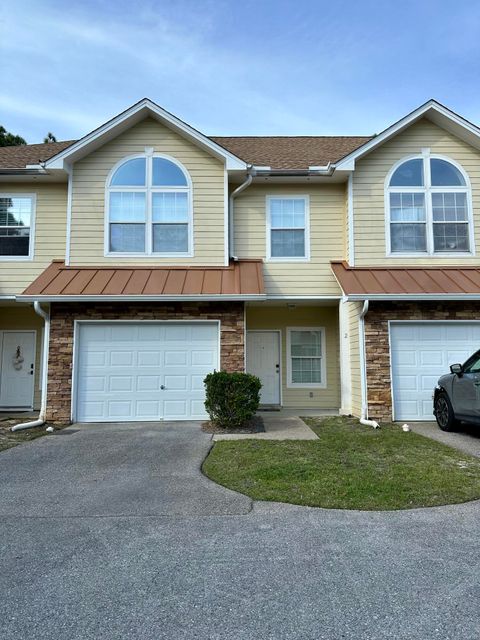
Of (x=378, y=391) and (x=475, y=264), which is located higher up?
(x=475, y=264)

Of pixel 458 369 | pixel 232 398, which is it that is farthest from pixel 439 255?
pixel 232 398

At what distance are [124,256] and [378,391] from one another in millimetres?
6707

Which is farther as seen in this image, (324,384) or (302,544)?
(324,384)

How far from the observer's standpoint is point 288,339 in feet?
42.9

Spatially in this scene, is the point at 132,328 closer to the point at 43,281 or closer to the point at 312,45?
the point at 43,281

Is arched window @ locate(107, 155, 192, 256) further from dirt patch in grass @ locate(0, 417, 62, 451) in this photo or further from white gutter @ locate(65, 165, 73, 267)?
dirt patch in grass @ locate(0, 417, 62, 451)

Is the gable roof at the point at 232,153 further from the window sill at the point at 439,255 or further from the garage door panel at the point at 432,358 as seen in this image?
the garage door panel at the point at 432,358

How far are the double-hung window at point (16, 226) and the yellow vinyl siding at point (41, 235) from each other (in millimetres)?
130

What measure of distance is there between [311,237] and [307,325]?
258 centimetres

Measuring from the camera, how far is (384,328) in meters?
10.3

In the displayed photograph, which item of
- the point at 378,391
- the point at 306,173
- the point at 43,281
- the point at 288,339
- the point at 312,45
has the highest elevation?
the point at 312,45

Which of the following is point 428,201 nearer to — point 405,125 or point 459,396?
point 405,125

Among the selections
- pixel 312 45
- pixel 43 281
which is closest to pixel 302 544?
pixel 43 281

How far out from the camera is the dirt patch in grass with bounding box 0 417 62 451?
8271 millimetres
